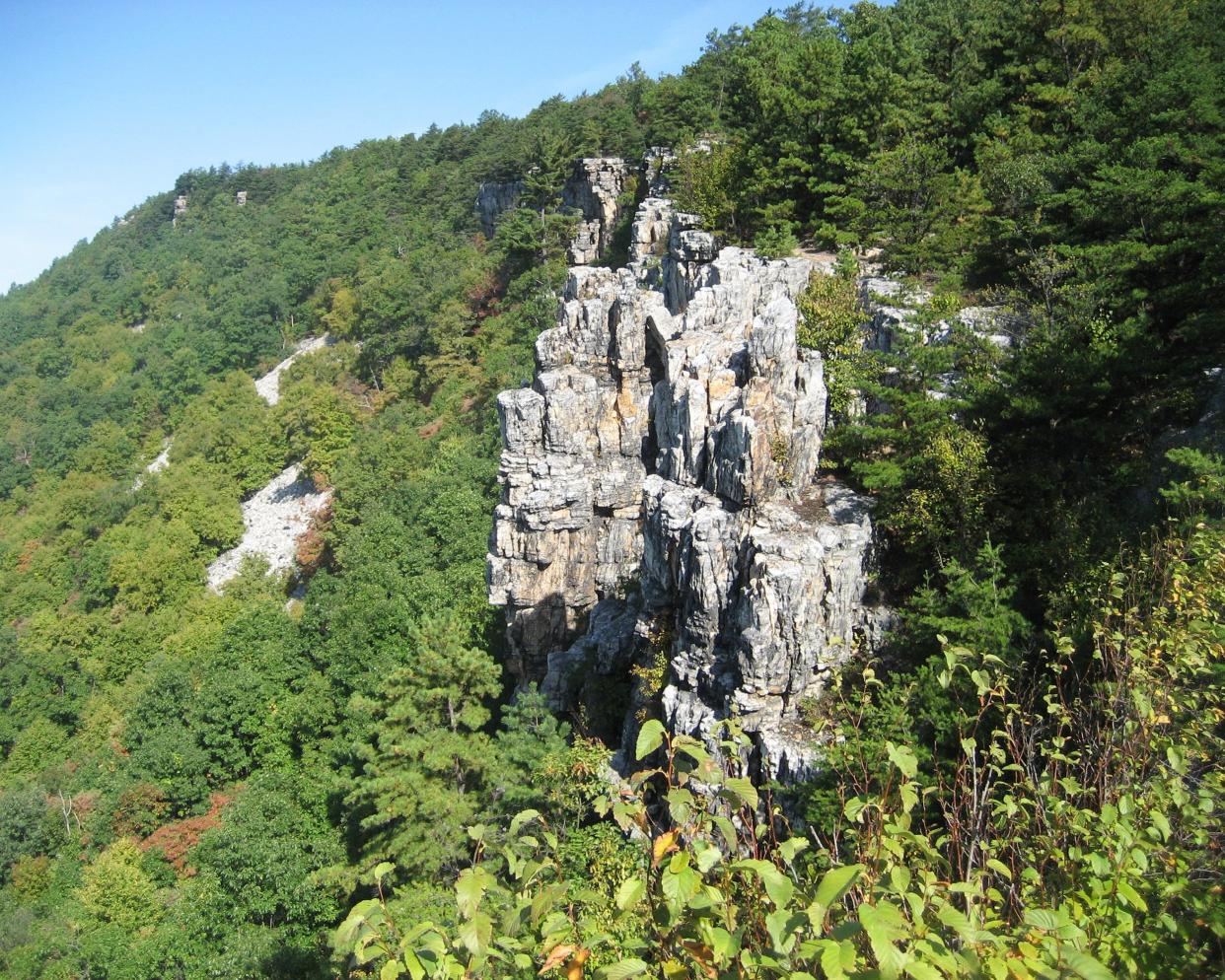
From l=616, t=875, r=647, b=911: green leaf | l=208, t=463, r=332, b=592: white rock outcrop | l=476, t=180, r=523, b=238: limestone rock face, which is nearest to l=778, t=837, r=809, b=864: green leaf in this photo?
l=616, t=875, r=647, b=911: green leaf

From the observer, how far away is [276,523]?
47875mm

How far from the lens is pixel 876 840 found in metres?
4.16

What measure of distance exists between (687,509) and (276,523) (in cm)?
3939

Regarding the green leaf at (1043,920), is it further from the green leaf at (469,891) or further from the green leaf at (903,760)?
the green leaf at (469,891)

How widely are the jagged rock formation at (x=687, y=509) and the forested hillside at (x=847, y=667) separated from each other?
3.77 feet

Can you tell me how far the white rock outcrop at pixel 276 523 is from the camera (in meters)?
44.7

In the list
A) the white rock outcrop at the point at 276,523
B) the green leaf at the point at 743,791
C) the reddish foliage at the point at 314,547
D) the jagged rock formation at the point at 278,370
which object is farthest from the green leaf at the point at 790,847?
the jagged rock formation at the point at 278,370

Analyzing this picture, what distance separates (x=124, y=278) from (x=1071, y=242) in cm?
11143

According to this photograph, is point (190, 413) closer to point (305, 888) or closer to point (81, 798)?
point (81, 798)

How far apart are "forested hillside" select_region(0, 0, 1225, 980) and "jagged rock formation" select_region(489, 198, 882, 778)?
1.15 m

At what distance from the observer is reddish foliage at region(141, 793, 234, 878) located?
24.2 metres

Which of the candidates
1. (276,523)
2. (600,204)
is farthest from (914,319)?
(276,523)

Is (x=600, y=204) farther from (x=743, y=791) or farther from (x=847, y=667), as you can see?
(x=743, y=791)

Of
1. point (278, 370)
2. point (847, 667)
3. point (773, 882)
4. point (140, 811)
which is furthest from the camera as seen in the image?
point (278, 370)
